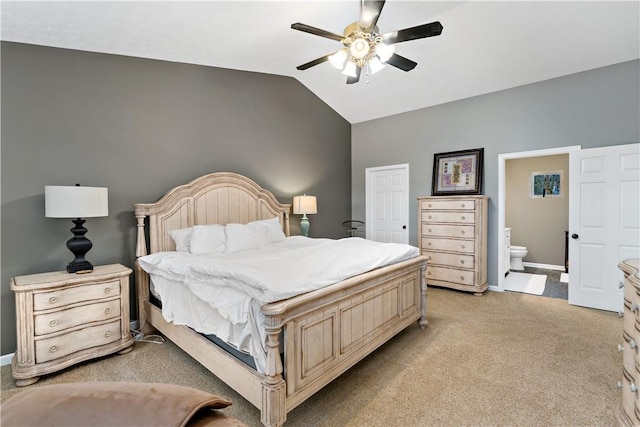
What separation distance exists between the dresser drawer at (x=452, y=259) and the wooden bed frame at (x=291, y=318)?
153cm

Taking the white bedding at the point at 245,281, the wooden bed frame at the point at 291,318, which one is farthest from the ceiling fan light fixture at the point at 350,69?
the wooden bed frame at the point at 291,318

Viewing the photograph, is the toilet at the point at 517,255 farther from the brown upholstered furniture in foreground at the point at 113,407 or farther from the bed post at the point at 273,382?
the brown upholstered furniture in foreground at the point at 113,407

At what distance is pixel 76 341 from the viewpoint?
2.42m

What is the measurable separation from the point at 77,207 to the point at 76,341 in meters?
1.07

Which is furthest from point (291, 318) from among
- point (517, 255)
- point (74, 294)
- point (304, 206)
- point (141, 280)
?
point (517, 255)

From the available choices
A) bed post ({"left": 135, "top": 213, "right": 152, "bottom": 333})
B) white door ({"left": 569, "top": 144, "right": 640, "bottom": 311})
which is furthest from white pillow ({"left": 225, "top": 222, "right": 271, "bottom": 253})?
white door ({"left": 569, "top": 144, "right": 640, "bottom": 311})

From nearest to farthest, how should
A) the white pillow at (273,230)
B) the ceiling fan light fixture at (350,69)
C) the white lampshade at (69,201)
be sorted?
the white lampshade at (69,201), the ceiling fan light fixture at (350,69), the white pillow at (273,230)

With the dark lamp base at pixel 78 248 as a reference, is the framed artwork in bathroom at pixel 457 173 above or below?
above

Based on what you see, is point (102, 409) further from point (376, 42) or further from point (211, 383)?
point (376, 42)

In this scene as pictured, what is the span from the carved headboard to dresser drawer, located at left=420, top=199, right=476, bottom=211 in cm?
213

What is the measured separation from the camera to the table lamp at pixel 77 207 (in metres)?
2.41

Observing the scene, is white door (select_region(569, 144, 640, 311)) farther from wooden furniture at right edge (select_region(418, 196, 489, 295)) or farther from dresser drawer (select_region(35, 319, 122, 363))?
dresser drawer (select_region(35, 319, 122, 363))

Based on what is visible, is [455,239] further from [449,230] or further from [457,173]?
[457,173]

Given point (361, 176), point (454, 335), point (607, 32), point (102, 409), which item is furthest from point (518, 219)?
point (102, 409)
